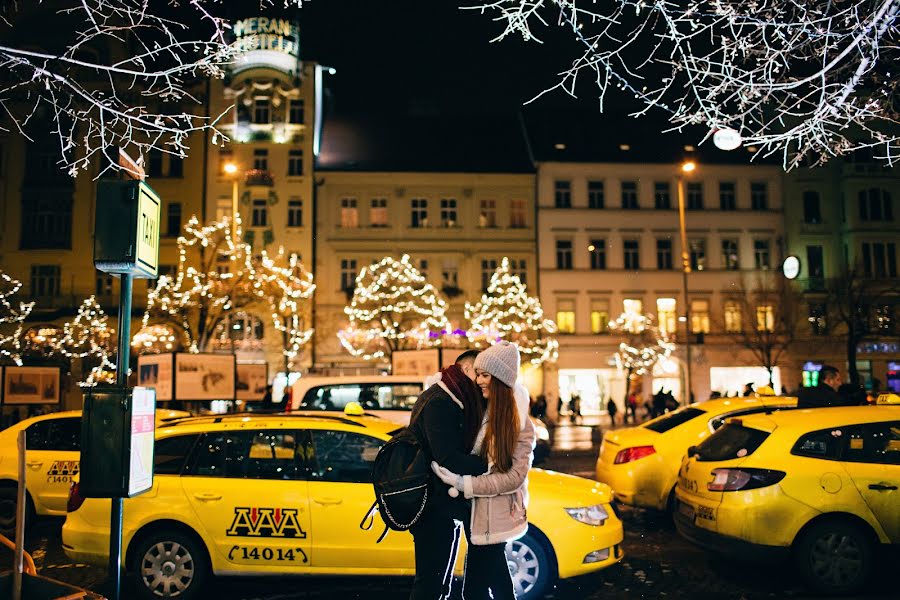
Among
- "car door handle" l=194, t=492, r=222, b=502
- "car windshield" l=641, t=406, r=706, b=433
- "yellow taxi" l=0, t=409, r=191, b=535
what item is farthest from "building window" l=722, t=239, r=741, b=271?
"car door handle" l=194, t=492, r=222, b=502

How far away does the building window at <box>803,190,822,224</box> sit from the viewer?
44.8 m

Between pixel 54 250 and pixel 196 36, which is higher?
pixel 54 250

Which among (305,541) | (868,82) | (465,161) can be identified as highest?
(465,161)

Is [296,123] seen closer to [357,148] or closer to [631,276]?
[357,148]

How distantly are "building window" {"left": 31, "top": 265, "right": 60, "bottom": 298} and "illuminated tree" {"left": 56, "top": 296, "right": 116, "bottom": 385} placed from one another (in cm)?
538

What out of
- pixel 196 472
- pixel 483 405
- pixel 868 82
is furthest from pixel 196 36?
pixel 868 82

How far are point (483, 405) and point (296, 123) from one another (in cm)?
4156

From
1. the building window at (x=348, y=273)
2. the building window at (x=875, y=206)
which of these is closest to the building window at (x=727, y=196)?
the building window at (x=875, y=206)

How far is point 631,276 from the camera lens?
4384 cm

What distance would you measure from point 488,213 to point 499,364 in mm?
39849

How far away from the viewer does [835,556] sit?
6.76 m

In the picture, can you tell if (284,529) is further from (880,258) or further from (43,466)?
(880,258)

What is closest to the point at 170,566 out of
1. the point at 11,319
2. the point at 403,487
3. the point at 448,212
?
the point at 403,487

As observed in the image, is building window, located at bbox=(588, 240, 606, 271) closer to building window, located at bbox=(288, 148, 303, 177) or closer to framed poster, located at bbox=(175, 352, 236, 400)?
building window, located at bbox=(288, 148, 303, 177)
